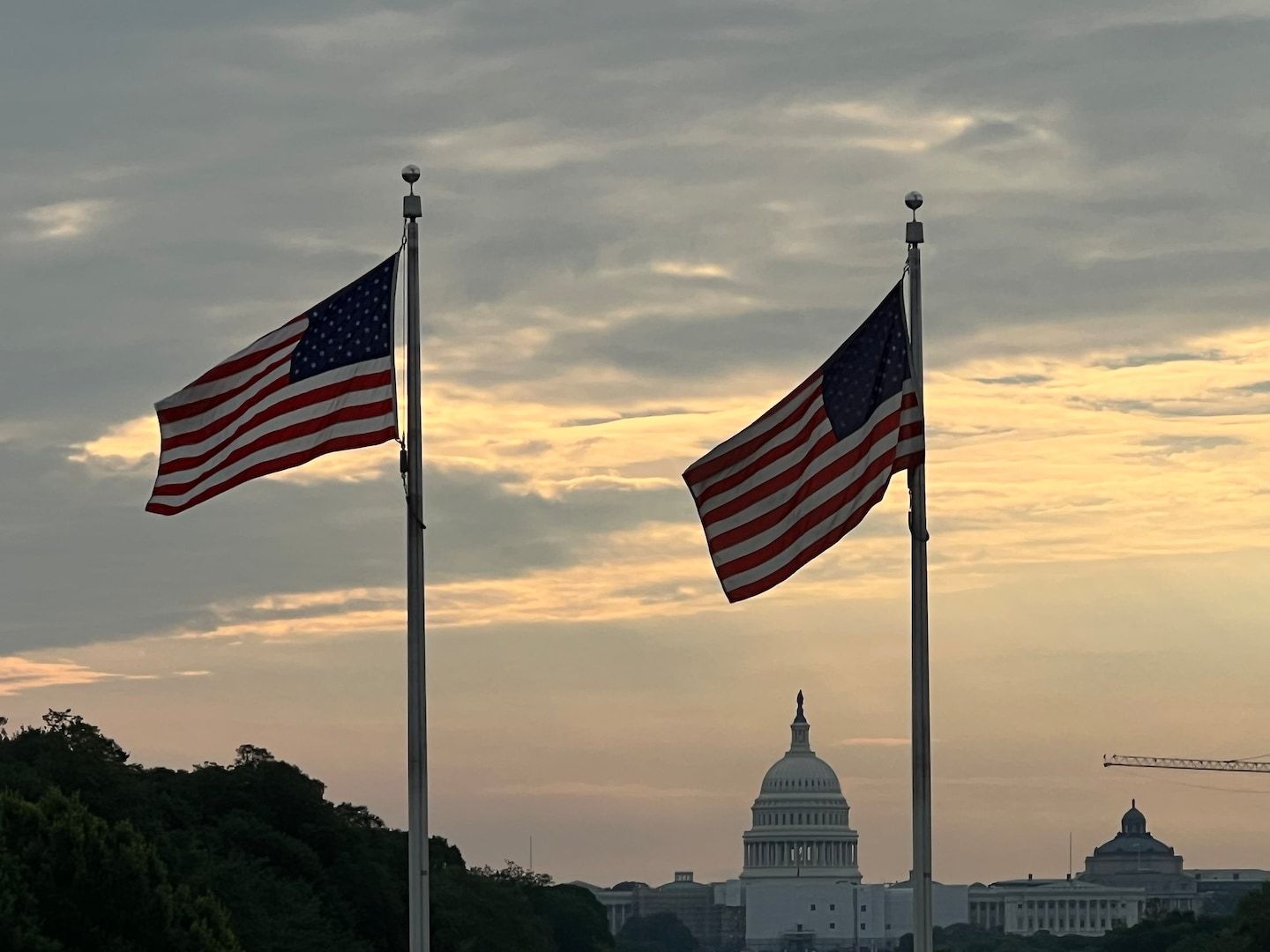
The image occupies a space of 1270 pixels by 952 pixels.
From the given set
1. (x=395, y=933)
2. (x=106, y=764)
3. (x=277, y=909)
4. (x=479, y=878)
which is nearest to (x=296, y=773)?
(x=395, y=933)

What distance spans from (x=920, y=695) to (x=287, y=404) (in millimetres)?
9042

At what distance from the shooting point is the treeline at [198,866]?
68750 mm

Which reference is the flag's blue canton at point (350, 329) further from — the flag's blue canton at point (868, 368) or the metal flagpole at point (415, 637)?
the flag's blue canton at point (868, 368)

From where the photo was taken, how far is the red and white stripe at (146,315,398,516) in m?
37.9

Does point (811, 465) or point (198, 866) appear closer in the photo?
point (811, 465)

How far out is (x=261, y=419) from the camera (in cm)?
3809

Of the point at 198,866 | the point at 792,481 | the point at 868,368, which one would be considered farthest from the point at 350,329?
the point at 198,866

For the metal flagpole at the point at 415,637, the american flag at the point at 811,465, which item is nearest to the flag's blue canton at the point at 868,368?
the american flag at the point at 811,465

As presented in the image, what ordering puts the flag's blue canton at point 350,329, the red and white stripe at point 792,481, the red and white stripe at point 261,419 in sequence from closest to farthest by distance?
the red and white stripe at point 792,481 → the red and white stripe at point 261,419 → the flag's blue canton at point 350,329

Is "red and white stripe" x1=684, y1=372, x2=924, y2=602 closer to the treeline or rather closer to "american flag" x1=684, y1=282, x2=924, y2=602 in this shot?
"american flag" x1=684, y1=282, x2=924, y2=602

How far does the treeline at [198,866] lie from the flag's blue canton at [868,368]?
110ft

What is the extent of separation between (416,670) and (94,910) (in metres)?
32.0

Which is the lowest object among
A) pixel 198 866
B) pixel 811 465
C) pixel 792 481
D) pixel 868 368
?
pixel 198 866

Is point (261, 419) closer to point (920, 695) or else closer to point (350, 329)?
point (350, 329)
